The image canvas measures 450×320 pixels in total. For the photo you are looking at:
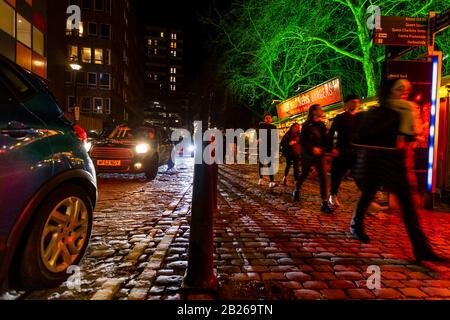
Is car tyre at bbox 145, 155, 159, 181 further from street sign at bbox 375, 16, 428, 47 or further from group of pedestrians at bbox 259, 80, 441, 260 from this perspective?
group of pedestrians at bbox 259, 80, 441, 260

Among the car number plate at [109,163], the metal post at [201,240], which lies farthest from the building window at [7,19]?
the metal post at [201,240]

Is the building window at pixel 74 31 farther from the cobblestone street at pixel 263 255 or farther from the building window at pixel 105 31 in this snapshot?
the cobblestone street at pixel 263 255

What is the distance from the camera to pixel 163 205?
676 cm

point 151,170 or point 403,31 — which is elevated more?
point 403,31

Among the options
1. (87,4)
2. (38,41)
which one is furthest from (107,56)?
(38,41)

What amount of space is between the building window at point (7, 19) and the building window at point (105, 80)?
30.1 m

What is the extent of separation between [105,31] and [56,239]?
168 feet

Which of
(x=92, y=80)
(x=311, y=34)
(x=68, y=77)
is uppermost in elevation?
(x=68, y=77)

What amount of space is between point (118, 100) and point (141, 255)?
53.2 metres

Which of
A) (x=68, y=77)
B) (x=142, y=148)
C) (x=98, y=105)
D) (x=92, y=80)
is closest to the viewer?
(x=142, y=148)

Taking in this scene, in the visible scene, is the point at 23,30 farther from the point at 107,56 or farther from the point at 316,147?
the point at 107,56

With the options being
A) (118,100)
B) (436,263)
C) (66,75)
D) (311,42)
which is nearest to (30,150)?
(436,263)

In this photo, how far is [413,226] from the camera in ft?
12.2
